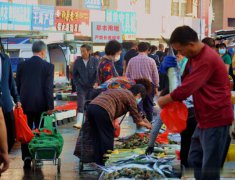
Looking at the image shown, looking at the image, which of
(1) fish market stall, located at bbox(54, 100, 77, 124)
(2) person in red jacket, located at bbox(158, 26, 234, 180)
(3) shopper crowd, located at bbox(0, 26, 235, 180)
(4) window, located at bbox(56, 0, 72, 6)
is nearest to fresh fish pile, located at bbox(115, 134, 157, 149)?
(3) shopper crowd, located at bbox(0, 26, 235, 180)

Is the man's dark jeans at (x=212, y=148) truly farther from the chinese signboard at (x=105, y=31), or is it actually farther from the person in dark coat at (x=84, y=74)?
the chinese signboard at (x=105, y=31)

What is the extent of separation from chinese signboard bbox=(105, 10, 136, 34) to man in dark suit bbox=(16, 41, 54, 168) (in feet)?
104

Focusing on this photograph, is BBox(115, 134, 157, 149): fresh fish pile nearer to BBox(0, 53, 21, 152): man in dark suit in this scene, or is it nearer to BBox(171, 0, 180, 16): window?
BBox(0, 53, 21, 152): man in dark suit

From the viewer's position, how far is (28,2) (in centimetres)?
3862

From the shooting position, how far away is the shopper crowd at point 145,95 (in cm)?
616

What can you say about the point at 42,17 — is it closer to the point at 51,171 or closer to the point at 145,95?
the point at 145,95

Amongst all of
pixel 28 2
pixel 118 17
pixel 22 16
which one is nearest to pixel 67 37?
pixel 22 16

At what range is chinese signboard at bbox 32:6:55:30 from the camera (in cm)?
3631

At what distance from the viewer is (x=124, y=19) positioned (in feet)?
142

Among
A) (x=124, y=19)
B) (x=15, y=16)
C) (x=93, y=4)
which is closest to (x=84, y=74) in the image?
(x=15, y=16)

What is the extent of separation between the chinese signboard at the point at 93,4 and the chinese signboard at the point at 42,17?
532 cm

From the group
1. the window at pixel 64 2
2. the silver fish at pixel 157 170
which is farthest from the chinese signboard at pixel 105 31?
the silver fish at pixel 157 170

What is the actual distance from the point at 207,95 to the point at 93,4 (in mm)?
37604

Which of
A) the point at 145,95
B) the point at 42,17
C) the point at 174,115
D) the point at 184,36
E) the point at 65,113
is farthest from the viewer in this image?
the point at 42,17
